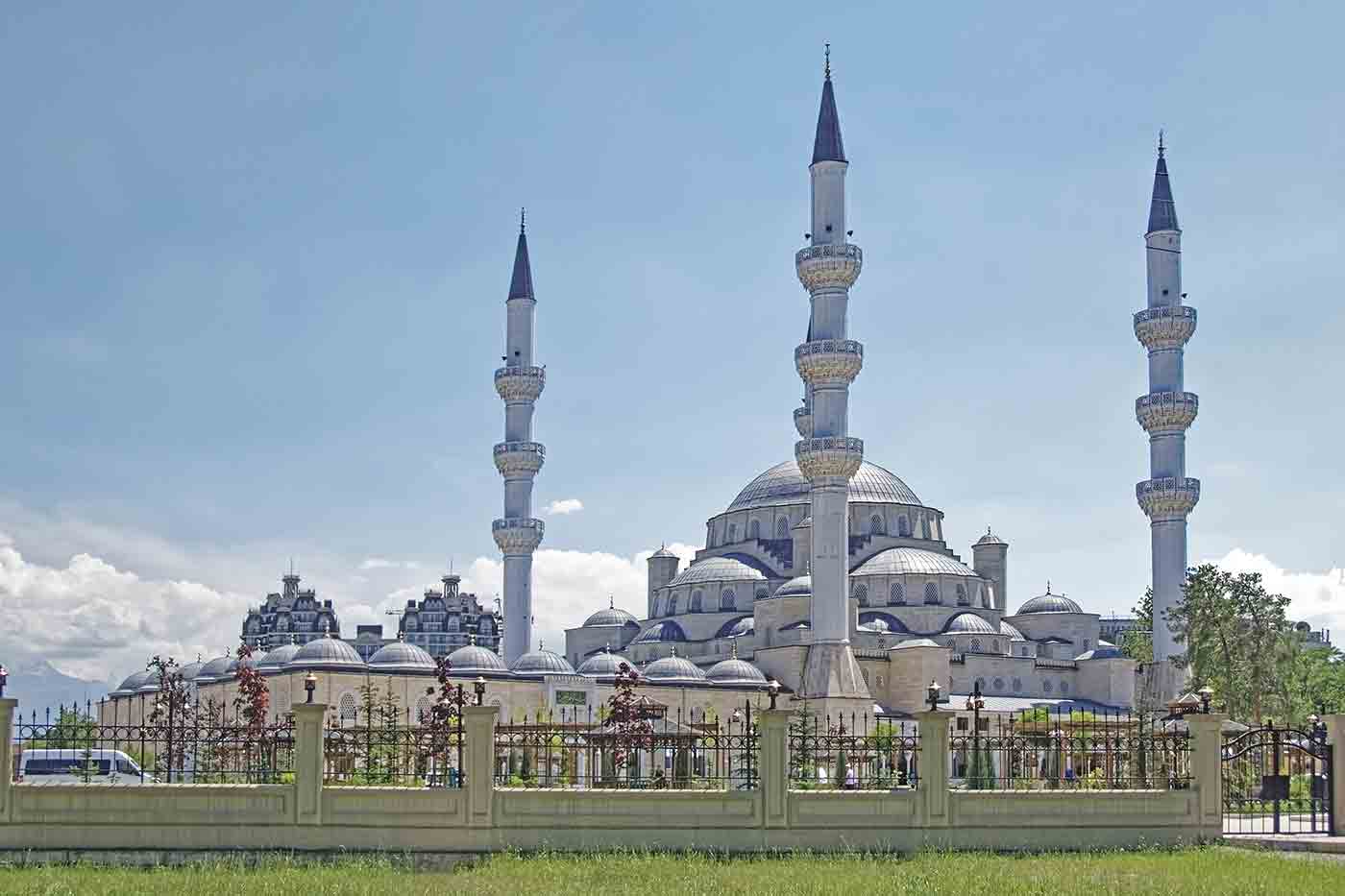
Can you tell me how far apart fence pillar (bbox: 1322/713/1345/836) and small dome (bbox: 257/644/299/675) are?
1396 inches

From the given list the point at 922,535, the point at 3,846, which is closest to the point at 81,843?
the point at 3,846

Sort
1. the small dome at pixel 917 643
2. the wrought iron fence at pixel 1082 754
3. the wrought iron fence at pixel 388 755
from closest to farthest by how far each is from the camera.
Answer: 1. the wrought iron fence at pixel 388 755
2. the wrought iron fence at pixel 1082 754
3. the small dome at pixel 917 643

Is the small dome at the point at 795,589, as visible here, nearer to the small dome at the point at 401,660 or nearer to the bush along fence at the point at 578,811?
the small dome at the point at 401,660

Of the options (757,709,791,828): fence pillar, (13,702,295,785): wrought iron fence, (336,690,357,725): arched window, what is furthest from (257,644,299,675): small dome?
(757,709,791,828): fence pillar

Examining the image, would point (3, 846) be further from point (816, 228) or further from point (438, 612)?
point (438, 612)

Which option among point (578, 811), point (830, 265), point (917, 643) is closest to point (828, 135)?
point (830, 265)

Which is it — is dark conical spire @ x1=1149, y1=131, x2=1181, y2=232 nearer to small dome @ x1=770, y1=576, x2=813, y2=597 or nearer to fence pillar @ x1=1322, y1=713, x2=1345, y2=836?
small dome @ x1=770, y1=576, x2=813, y2=597

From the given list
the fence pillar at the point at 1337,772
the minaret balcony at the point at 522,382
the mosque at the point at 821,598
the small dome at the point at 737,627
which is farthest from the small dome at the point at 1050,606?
the fence pillar at the point at 1337,772

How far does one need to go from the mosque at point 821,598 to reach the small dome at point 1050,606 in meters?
0.10

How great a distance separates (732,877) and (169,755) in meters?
9.07

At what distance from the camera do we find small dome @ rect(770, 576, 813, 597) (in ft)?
176

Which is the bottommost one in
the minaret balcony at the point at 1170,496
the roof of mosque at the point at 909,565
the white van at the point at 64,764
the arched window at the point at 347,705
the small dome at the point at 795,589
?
the white van at the point at 64,764

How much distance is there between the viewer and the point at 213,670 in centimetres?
5341

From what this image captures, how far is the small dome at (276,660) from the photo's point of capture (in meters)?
49.1
